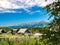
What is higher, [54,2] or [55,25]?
[54,2]

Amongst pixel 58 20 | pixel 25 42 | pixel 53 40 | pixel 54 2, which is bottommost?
pixel 25 42

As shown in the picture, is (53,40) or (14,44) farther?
(14,44)

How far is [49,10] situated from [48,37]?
110cm

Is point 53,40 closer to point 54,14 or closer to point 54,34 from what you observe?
point 54,34

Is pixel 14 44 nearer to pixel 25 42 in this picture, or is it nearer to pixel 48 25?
pixel 25 42

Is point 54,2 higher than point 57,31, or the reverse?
point 54,2

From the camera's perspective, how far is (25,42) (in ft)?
109

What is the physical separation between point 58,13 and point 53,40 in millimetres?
1095

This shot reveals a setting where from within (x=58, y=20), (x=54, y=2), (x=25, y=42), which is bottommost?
(x=25, y=42)

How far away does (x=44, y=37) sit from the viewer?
10.4 metres

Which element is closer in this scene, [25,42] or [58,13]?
[58,13]

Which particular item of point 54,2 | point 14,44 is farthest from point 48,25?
point 14,44

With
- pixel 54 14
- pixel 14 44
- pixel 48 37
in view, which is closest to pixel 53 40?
pixel 48 37

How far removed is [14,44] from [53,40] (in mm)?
22042
